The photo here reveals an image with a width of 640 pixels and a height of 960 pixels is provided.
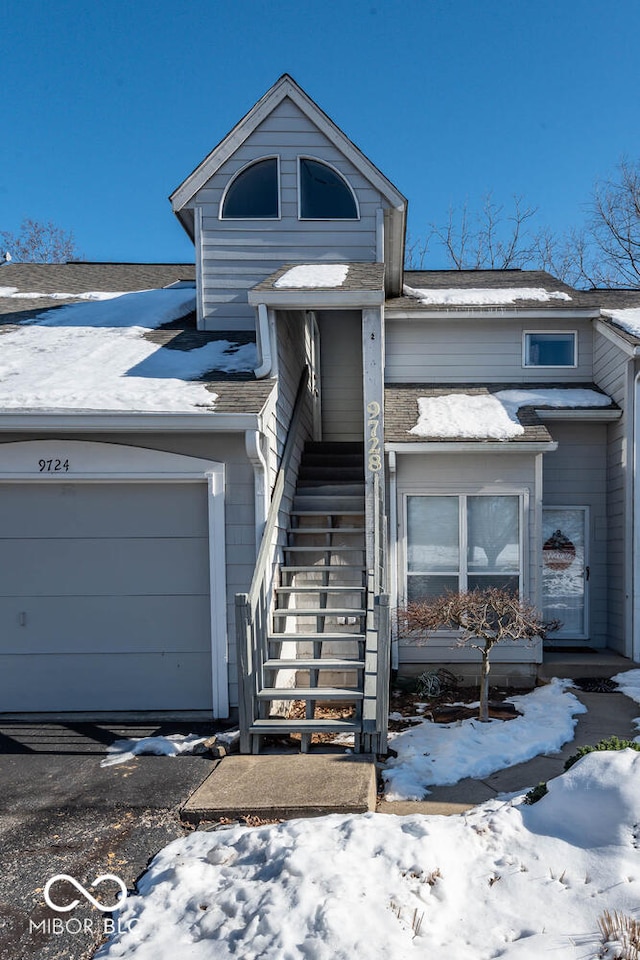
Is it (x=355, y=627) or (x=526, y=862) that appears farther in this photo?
(x=355, y=627)

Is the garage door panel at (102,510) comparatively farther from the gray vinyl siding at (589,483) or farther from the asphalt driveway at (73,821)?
the gray vinyl siding at (589,483)

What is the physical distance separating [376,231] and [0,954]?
8.00 m

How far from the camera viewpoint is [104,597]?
19.6ft

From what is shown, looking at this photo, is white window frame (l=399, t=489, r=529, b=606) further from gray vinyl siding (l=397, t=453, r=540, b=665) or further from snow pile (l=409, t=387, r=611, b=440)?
snow pile (l=409, t=387, r=611, b=440)

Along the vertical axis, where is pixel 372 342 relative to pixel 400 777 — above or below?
above

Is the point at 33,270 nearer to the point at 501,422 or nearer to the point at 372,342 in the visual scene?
the point at 372,342

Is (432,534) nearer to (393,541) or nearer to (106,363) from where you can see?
(393,541)

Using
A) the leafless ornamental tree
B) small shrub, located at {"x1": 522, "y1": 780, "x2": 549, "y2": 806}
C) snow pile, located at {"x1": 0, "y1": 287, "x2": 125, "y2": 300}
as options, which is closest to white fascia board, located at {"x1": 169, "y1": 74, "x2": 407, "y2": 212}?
snow pile, located at {"x1": 0, "y1": 287, "x2": 125, "y2": 300}

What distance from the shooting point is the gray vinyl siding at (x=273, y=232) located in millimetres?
8188

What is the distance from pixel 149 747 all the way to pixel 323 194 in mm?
6947

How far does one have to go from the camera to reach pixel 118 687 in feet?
19.4

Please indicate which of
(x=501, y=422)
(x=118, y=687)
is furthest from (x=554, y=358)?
(x=118, y=687)

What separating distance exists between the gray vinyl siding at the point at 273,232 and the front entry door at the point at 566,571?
445 cm

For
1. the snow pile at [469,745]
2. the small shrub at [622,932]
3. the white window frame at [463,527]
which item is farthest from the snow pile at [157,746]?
the small shrub at [622,932]
